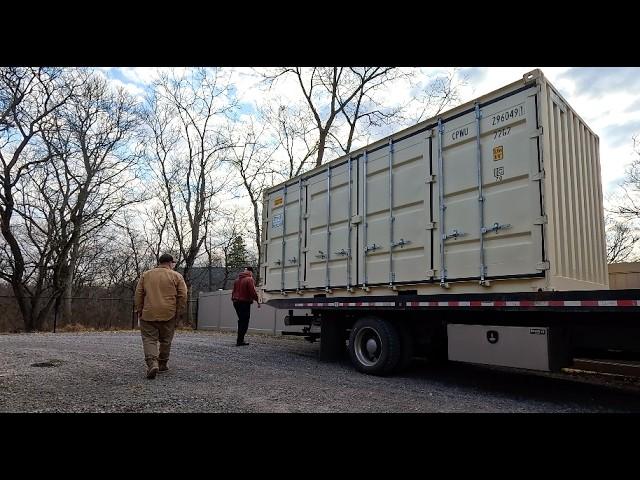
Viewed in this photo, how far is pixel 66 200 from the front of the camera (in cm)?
2147

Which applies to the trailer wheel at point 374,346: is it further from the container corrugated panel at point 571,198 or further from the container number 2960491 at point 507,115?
the container number 2960491 at point 507,115

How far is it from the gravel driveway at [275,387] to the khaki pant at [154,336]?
30cm

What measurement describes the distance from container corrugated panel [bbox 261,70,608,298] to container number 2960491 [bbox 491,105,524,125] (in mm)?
13

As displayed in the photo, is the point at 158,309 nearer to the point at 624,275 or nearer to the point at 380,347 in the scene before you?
the point at 380,347

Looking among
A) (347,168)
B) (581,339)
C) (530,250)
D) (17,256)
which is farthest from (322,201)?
(17,256)

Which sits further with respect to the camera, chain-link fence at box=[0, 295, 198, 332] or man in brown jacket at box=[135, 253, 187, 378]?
chain-link fence at box=[0, 295, 198, 332]

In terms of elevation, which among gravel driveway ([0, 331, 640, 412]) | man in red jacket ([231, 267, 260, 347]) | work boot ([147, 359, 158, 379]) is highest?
man in red jacket ([231, 267, 260, 347])

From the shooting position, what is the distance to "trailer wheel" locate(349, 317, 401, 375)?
277 inches

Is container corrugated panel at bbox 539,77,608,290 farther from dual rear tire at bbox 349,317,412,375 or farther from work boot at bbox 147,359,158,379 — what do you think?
work boot at bbox 147,359,158,379

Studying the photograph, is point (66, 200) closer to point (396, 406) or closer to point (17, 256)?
point (17, 256)

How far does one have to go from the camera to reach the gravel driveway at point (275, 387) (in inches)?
199

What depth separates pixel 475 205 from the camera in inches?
246

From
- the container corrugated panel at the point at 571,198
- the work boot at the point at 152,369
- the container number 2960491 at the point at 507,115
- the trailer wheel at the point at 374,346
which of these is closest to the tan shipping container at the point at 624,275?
the container corrugated panel at the point at 571,198

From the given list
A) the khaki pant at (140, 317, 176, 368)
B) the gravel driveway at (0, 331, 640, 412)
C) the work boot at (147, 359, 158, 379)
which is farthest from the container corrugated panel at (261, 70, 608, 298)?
the work boot at (147, 359, 158, 379)
